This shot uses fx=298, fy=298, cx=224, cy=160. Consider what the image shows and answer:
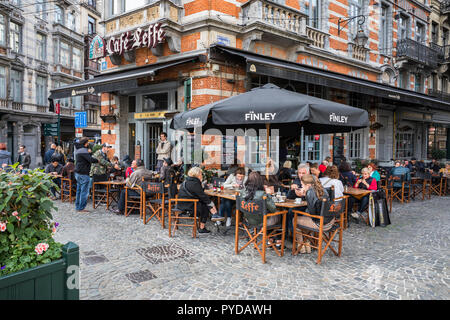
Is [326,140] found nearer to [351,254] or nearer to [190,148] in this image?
[190,148]

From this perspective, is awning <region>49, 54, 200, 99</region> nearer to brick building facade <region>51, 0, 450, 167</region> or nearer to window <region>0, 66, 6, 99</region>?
brick building facade <region>51, 0, 450, 167</region>

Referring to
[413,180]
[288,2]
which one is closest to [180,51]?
[288,2]

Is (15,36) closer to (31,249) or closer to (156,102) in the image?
(156,102)

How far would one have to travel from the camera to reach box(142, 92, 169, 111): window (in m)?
10.6

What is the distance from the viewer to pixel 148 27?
31.2ft

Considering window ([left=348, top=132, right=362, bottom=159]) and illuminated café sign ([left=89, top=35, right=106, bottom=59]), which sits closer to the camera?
illuminated café sign ([left=89, top=35, right=106, bottom=59])

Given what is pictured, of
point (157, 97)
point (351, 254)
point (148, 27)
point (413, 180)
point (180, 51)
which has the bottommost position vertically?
point (351, 254)

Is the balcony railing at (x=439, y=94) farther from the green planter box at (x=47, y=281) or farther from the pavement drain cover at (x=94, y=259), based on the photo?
the green planter box at (x=47, y=281)

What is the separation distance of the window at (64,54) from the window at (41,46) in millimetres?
1489

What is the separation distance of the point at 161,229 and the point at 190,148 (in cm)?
378

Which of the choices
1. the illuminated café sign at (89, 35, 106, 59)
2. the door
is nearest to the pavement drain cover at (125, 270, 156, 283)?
the door

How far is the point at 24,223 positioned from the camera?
2475 mm

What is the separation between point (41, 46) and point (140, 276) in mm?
25989

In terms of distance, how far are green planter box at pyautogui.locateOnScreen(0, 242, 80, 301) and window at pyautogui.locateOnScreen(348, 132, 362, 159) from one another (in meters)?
13.9
